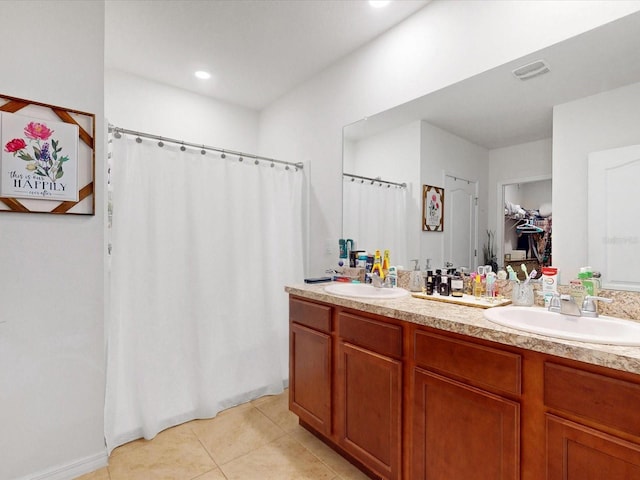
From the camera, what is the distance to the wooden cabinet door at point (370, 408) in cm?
147

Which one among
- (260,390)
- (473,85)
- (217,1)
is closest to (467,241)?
(473,85)

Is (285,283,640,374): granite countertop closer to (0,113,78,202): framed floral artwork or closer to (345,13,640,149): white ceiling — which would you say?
(345,13,640,149): white ceiling

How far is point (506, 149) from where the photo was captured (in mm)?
1693

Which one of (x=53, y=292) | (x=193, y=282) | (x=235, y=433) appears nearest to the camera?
(x=53, y=292)

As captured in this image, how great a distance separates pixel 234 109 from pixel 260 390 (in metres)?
2.63

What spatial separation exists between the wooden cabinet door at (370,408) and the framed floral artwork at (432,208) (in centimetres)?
88

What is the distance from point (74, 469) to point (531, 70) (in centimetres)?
303

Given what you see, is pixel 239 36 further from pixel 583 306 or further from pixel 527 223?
pixel 583 306

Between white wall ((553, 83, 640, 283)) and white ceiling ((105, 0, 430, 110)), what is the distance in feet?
3.64

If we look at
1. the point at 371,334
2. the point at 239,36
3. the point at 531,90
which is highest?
the point at 239,36

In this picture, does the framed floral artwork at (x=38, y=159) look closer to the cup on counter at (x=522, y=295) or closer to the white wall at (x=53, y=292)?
the white wall at (x=53, y=292)

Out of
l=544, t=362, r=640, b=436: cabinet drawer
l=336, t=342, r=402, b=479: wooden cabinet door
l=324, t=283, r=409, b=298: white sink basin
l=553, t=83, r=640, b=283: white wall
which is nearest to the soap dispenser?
l=324, t=283, r=409, b=298: white sink basin

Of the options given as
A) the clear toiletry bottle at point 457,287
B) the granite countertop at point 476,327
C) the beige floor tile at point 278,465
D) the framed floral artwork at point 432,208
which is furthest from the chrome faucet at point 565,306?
the beige floor tile at point 278,465

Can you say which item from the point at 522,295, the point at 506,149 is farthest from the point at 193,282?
the point at 506,149
